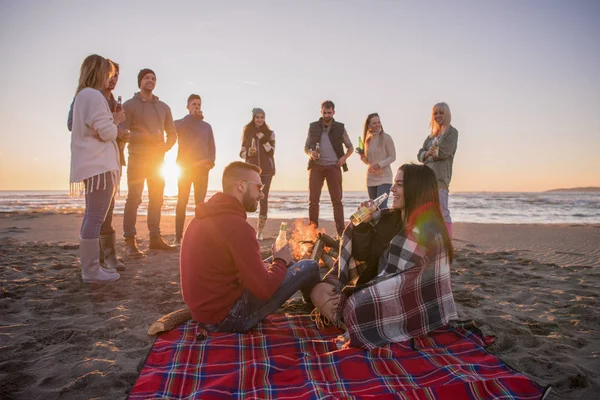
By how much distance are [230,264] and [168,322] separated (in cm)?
86

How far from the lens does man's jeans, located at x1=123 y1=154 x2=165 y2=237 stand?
5859mm

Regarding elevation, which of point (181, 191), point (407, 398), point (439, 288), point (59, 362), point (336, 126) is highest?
point (336, 126)

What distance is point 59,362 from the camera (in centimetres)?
270

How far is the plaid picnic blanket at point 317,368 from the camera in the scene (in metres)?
2.26

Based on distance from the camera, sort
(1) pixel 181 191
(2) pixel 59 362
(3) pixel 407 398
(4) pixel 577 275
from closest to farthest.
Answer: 1. (3) pixel 407 398
2. (2) pixel 59 362
3. (4) pixel 577 275
4. (1) pixel 181 191

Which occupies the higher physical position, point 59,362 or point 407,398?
point 407,398

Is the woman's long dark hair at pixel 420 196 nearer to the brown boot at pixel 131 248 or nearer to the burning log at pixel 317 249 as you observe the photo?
the burning log at pixel 317 249

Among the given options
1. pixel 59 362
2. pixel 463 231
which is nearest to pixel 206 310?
pixel 59 362

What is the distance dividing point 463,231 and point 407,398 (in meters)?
9.02

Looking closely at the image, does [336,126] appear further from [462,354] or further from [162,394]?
[162,394]

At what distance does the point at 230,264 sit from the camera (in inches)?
115

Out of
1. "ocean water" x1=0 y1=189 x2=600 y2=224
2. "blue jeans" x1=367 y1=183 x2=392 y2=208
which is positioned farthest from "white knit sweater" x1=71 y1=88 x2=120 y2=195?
"ocean water" x1=0 y1=189 x2=600 y2=224

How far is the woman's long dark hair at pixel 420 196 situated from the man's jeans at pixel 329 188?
418 centimetres

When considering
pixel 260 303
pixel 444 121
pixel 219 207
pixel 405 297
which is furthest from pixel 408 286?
pixel 444 121
